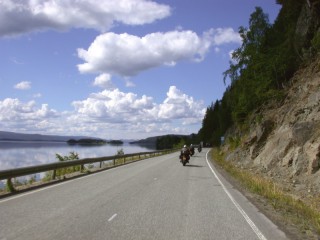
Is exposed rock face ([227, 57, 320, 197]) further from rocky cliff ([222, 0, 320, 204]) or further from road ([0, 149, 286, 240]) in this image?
road ([0, 149, 286, 240])

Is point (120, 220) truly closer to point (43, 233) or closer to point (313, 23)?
point (43, 233)

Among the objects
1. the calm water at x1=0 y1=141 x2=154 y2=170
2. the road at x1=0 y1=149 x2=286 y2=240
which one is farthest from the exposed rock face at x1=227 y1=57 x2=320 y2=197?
the calm water at x1=0 y1=141 x2=154 y2=170

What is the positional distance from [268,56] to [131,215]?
31.6 meters

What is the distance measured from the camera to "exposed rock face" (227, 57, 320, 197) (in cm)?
1670

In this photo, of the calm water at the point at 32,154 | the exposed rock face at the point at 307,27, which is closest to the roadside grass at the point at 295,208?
the calm water at the point at 32,154

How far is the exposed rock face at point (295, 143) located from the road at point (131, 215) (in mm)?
3905

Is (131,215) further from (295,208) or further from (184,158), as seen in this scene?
(184,158)

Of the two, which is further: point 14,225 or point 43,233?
point 14,225

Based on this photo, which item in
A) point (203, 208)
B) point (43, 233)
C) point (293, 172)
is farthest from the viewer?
point (293, 172)

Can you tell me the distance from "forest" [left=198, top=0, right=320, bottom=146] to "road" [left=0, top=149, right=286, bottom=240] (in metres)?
18.3

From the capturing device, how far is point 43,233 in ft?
24.8

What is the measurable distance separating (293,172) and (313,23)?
1721cm

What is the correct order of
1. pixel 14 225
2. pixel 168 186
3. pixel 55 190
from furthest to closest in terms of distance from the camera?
pixel 168 186 → pixel 55 190 → pixel 14 225

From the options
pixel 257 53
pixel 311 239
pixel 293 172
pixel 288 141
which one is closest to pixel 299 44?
pixel 257 53
